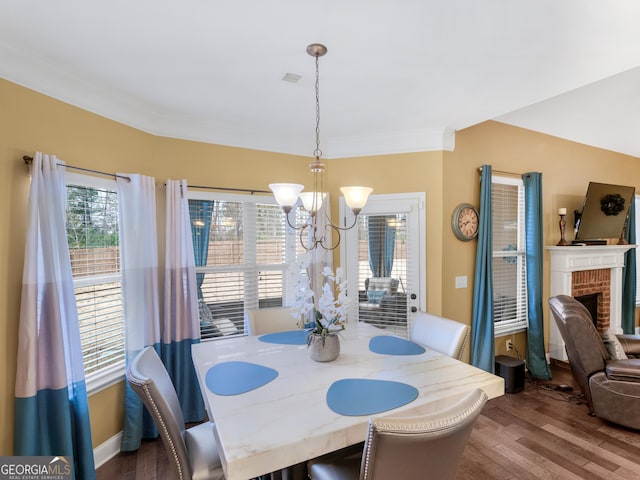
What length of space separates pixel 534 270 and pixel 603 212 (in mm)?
1404

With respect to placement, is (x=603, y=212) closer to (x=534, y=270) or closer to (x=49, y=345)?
(x=534, y=270)

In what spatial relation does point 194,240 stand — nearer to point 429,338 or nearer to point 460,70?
point 429,338

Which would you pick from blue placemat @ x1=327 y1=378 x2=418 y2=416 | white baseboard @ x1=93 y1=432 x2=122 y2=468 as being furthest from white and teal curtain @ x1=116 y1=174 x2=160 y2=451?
blue placemat @ x1=327 y1=378 x2=418 y2=416

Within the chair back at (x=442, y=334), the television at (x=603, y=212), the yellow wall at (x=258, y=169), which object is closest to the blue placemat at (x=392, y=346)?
the chair back at (x=442, y=334)

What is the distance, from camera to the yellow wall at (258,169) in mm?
1923

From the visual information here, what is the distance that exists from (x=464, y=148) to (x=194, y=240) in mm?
2846

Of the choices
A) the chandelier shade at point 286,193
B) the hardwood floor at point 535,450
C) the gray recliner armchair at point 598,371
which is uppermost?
the chandelier shade at point 286,193

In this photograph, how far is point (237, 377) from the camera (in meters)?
1.81

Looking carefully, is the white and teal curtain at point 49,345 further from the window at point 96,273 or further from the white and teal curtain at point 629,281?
the white and teal curtain at point 629,281

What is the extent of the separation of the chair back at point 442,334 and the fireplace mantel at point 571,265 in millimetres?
2551

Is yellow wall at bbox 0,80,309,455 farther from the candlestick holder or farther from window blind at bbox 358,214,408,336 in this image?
the candlestick holder

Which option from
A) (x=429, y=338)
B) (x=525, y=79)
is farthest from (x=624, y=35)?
(x=429, y=338)

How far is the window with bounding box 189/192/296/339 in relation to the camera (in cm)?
316

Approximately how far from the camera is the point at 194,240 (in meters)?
3.11
